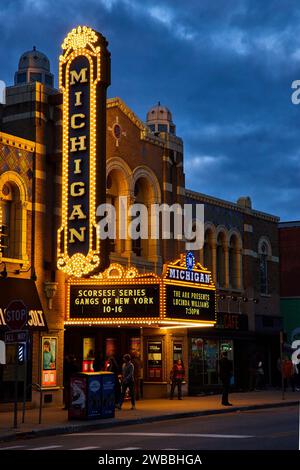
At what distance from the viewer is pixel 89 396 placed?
22.2 metres

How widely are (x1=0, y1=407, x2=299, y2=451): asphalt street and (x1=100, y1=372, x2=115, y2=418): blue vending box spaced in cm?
124

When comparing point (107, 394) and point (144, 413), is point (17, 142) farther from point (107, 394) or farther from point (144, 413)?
point (144, 413)

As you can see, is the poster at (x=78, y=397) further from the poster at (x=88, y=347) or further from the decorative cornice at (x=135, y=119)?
the decorative cornice at (x=135, y=119)

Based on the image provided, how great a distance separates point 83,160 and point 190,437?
11688mm

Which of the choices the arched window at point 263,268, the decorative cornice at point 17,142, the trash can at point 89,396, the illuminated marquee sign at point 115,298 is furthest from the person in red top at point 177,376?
the arched window at point 263,268

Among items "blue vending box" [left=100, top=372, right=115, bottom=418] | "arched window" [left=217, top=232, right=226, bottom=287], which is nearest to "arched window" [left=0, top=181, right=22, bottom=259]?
"blue vending box" [left=100, top=372, right=115, bottom=418]

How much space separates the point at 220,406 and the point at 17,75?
50.2 feet

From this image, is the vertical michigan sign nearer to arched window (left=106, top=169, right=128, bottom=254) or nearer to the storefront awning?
the storefront awning

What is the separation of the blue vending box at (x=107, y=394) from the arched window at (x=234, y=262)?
1643 cm

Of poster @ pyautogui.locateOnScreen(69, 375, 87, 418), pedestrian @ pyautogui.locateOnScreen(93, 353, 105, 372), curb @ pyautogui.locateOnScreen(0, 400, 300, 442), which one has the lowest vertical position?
curb @ pyautogui.locateOnScreen(0, 400, 300, 442)

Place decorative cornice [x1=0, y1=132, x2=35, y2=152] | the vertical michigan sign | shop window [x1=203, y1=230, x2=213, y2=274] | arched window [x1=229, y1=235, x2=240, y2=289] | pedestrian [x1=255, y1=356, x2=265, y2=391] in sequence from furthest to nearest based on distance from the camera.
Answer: arched window [x1=229, y1=235, x2=240, y2=289] < pedestrian [x1=255, y1=356, x2=265, y2=391] < shop window [x1=203, y1=230, x2=213, y2=274] < the vertical michigan sign < decorative cornice [x1=0, y1=132, x2=35, y2=152]

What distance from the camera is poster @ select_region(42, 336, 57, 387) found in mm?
26578

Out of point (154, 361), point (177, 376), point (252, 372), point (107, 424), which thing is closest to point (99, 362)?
point (177, 376)

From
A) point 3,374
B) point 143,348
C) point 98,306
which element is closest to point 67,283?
point 98,306
